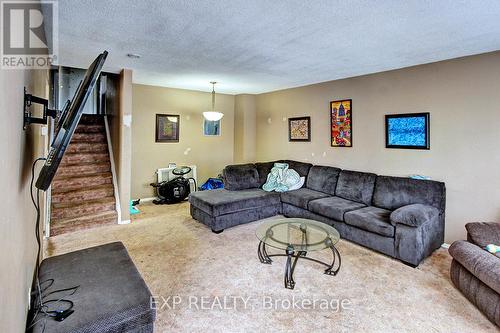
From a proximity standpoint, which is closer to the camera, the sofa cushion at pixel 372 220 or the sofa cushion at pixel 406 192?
the sofa cushion at pixel 372 220

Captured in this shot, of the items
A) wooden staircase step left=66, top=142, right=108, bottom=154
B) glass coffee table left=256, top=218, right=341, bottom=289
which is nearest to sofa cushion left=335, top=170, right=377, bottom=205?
glass coffee table left=256, top=218, right=341, bottom=289

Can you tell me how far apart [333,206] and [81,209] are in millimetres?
3772

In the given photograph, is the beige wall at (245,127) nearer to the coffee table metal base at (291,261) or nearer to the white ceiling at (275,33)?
the white ceiling at (275,33)

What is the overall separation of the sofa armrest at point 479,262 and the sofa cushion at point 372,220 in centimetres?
68

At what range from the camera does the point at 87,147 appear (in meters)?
5.07

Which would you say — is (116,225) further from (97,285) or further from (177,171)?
(97,285)

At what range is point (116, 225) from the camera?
14.0 feet

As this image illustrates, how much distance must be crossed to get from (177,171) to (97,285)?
410 cm

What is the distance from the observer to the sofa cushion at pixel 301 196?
168 inches

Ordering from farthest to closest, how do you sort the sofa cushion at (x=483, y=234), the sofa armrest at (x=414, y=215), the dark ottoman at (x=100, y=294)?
the sofa armrest at (x=414, y=215)
the sofa cushion at (x=483, y=234)
the dark ottoman at (x=100, y=294)

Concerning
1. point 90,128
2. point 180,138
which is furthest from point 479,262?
point 90,128

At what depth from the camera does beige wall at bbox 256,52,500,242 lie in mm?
3104

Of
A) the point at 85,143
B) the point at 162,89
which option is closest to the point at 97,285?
the point at 85,143


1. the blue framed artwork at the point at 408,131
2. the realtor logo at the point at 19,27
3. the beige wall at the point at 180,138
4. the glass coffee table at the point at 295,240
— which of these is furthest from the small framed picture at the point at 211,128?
the realtor logo at the point at 19,27
